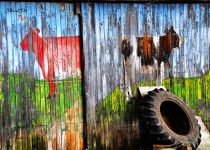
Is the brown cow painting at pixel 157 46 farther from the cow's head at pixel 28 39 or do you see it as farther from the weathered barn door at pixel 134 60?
the cow's head at pixel 28 39

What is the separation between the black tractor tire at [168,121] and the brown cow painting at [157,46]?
760 mm

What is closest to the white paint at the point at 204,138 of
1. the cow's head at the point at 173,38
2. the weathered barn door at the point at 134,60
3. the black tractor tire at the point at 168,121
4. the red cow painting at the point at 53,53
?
the black tractor tire at the point at 168,121

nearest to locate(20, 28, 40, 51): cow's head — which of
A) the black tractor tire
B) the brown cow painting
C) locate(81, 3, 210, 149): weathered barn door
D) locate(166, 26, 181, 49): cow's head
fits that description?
locate(81, 3, 210, 149): weathered barn door

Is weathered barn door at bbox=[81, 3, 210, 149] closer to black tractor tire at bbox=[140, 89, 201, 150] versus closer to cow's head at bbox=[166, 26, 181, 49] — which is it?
cow's head at bbox=[166, 26, 181, 49]

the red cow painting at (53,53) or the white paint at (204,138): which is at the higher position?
the red cow painting at (53,53)

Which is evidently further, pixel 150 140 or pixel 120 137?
pixel 120 137

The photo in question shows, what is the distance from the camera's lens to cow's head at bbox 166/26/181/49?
317 inches

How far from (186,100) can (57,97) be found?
290 cm

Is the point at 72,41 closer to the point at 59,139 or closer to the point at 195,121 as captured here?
the point at 59,139

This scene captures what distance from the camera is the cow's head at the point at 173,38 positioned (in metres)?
8.06

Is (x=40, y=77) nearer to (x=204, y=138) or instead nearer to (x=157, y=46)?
(x=157, y=46)

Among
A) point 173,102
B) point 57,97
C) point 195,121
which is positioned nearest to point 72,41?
point 57,97

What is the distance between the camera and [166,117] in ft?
27.0

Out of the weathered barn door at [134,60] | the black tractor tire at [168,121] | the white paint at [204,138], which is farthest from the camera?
the weathered barn door at [134,60]
